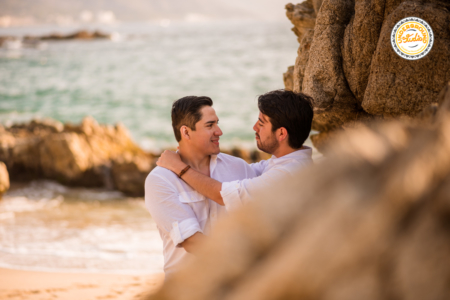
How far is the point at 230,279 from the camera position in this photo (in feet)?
1.91

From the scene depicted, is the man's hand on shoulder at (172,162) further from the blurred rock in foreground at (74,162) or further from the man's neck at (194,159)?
the blurred rock in foreground at (74,162)

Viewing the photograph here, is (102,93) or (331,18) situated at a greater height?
(331,18)

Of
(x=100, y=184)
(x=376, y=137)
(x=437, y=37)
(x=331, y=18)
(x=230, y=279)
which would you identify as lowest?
(x=100, y=184)

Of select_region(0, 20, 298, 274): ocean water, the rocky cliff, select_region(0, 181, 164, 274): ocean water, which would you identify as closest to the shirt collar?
the rocky cliff

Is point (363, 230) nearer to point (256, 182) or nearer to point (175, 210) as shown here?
point (256, 182)

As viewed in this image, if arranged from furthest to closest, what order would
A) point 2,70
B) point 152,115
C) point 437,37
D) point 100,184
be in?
point 2,70, point 152,115, point 100,184, point 437,37

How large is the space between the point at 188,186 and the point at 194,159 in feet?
0.99

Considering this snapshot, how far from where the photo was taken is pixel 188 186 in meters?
2.92

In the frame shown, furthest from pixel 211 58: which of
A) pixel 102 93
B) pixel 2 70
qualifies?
pixel 2 70

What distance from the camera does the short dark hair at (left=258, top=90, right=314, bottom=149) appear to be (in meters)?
2.80

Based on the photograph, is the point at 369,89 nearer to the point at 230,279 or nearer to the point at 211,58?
the point at 230,279

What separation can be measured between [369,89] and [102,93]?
102 ft

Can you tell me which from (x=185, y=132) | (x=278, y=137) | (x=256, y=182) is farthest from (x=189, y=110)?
(x=256, y=182)

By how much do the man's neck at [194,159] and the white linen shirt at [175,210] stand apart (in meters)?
0.11
